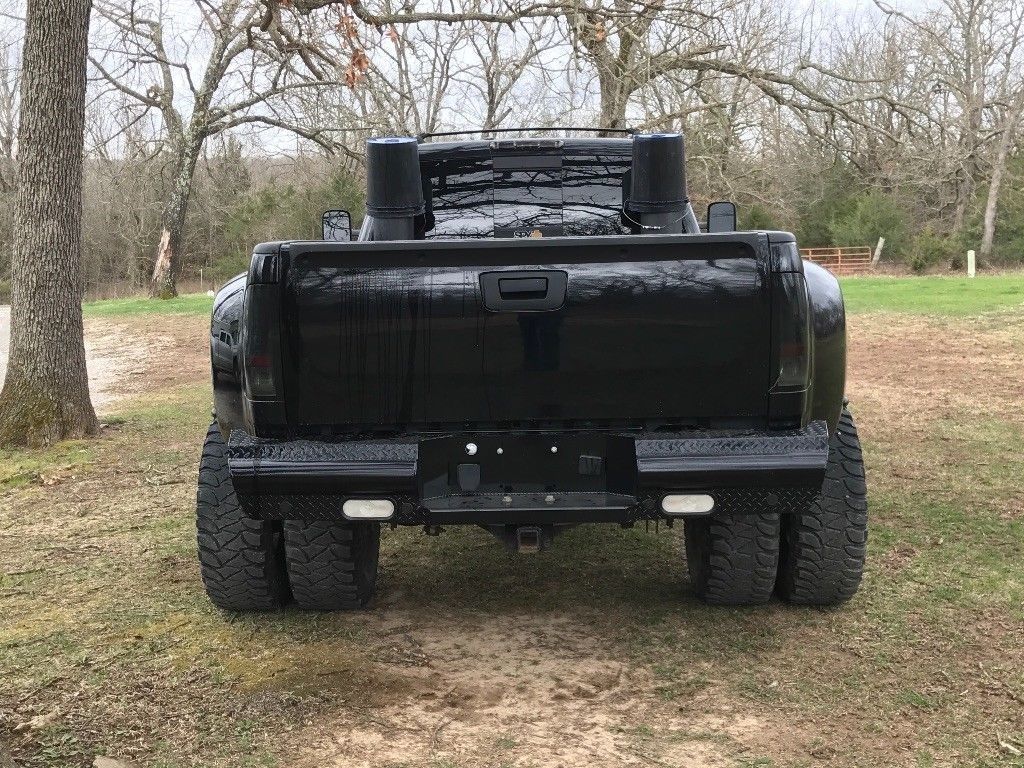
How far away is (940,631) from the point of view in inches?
152

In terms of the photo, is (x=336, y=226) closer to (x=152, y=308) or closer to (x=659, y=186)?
(x=659, y=186)

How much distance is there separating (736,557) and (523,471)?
991mm

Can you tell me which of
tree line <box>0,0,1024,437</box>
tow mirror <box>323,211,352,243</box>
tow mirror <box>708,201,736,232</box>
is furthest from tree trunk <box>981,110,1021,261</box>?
tow mirror <box>323,211,352,243</box>

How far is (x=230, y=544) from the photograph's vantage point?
13.2 ft

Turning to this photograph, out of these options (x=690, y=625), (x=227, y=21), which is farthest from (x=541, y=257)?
(x=227, y=21)

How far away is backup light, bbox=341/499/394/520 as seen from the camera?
3.45m

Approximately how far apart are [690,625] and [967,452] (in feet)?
12.8

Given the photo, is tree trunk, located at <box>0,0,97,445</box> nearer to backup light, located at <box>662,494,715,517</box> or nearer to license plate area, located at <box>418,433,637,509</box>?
license plate area, located at <box>418,433,637,509</box>

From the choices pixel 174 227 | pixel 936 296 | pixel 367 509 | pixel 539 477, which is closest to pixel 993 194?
pixel 936 296

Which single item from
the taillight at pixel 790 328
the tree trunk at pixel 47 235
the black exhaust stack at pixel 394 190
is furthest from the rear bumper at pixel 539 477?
the tree trunk at pixel 47 235

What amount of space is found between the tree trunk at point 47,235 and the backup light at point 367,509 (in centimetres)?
545

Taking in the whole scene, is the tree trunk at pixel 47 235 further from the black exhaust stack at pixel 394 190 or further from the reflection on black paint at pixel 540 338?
the reflection on black paint at pixel 540 338

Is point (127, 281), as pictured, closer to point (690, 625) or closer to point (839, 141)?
point (839, 141)

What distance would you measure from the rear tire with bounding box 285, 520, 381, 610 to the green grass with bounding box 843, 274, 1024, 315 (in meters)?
14.9
